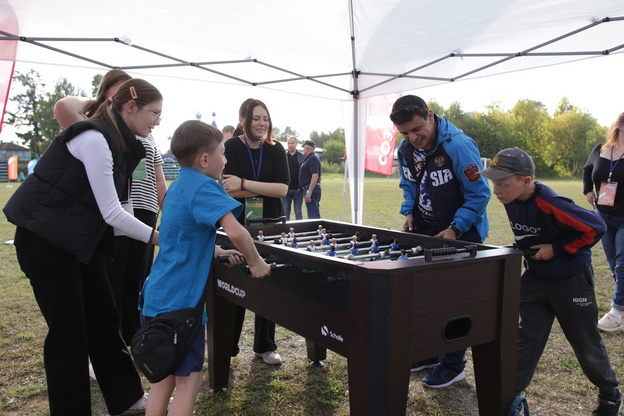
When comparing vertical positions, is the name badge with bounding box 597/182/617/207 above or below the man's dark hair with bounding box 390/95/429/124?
below

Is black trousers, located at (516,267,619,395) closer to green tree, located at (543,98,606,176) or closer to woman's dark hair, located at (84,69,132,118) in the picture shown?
woman's dark hair, located at (84,69,132,118)

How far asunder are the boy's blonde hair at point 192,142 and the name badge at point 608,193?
3620 millimetres

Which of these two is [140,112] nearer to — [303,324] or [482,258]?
[303,324]

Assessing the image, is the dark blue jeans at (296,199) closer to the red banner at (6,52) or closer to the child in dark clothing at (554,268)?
the red banner at (6,52)

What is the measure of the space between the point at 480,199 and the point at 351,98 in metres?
3.15

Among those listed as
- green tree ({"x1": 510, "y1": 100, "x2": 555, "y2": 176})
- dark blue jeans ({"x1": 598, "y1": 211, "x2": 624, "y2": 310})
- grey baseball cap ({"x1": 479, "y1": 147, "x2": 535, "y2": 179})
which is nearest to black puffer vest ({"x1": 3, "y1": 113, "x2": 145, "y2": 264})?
grey baseball cap ({"x1": 479, "y1": 147, "x2": 535, "y2": 179})

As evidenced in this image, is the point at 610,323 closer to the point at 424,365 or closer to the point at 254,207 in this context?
the point at 424,365

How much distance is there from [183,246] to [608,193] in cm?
378

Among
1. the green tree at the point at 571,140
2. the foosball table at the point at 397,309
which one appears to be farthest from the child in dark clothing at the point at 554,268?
the green tree at the point at 571,140

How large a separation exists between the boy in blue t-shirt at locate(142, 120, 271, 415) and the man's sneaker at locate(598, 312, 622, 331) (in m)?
3.37

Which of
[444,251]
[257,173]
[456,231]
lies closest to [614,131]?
[456,231]

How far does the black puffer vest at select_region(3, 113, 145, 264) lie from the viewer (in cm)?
189

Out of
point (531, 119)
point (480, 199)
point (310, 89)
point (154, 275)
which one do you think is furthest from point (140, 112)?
point (531, 119)

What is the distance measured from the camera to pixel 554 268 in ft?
7.22
